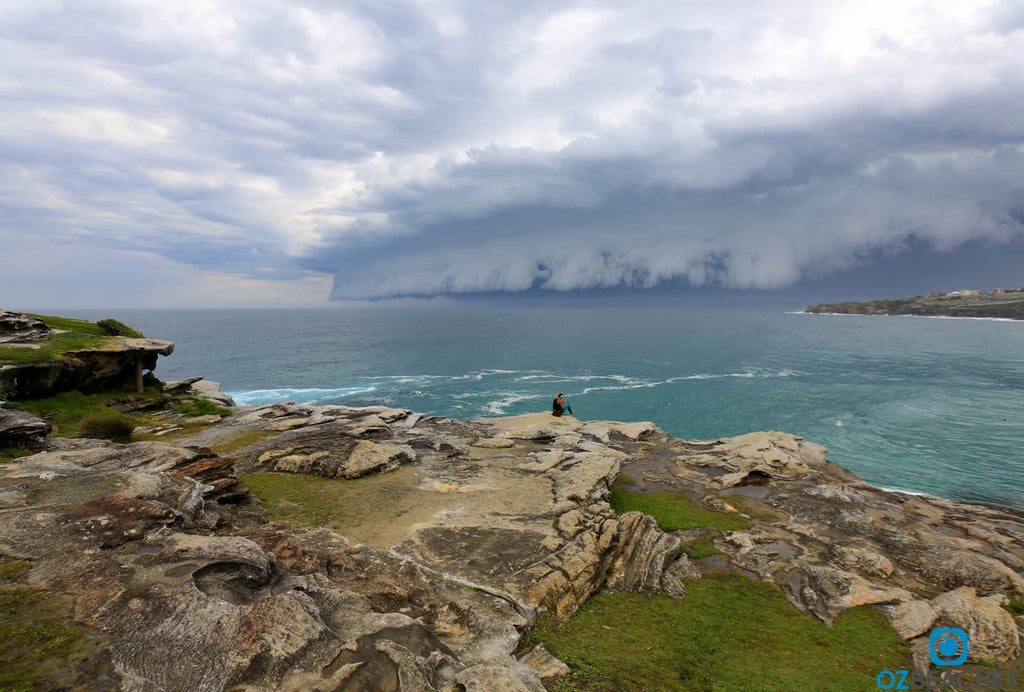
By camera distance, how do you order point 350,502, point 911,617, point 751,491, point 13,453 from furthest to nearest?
point 751,491 < point 350,502 < point 13,453 < point 911,617

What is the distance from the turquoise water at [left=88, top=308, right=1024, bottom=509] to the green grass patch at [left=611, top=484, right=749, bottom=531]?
27.7 meters

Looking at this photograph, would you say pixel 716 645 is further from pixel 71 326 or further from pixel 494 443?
pixel 71 326

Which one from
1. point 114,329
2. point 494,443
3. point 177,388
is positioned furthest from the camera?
point 177,388

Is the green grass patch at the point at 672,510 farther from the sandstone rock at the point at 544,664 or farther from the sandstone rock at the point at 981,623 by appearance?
the sandstone rock at the point at 544,664

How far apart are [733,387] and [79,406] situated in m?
85.7

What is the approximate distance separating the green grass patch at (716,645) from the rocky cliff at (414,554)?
0.86 metres

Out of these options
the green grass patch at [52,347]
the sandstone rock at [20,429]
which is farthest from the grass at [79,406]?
the sandstone rock at [20,429]

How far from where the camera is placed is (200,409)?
36.8 m

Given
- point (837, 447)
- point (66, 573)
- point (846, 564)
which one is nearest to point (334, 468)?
point (66, 573)

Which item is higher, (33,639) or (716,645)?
(33,639)

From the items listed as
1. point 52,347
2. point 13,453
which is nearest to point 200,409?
point 52,347

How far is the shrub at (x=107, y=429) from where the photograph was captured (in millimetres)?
25547

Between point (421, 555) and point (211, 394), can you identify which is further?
point (211, 394)

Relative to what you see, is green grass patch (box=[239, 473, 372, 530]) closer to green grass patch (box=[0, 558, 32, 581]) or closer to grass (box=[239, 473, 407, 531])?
grass (box=[239, 473, 407, 531])
